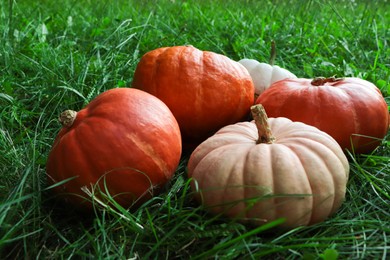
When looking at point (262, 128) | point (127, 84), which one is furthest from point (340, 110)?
point (127, 84)

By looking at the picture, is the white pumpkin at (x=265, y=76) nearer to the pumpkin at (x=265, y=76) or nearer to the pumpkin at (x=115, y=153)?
the pumpkin at (x=265, y=76)

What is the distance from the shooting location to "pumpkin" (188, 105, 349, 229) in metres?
1.68

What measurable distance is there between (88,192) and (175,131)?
0.44 m

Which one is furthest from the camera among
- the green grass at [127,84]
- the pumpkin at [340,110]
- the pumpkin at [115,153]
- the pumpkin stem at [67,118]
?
the pumpkin at [340,110]

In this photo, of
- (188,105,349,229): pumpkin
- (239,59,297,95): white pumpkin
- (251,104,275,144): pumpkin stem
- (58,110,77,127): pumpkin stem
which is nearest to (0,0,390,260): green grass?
(188,105,349,229): pumpkin

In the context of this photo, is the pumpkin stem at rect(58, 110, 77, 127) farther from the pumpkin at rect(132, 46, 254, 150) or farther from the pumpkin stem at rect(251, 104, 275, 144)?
the pumpkin stem at rect(251, 104, 275, 144)

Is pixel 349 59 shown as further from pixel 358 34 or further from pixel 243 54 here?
pixel 243 54

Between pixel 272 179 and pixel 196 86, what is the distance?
2.45 ft

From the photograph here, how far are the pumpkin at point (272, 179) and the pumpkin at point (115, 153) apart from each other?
0.17 meters

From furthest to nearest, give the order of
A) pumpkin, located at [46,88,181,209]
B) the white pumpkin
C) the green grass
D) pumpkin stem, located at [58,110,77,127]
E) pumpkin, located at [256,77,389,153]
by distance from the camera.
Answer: the white pumpkin → pumpkin, located at [256,77,389,153] → pumpkin stem, located at [58,110,77,127] → pumpkin, located at [46,88,181,209] → the green grass

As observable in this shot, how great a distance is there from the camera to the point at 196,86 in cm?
229

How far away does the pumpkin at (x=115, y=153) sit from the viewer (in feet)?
5.93

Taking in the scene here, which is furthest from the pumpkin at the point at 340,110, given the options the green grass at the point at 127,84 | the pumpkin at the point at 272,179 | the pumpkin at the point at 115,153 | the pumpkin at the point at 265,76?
the pumpkin at the point at 115,153

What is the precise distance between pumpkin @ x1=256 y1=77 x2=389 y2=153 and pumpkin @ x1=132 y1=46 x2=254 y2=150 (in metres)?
0.18
